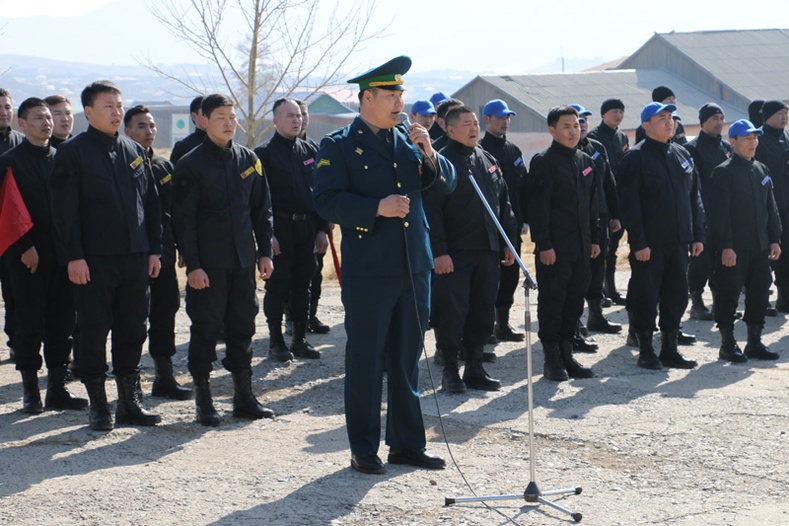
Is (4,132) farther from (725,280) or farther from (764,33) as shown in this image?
(764,33)

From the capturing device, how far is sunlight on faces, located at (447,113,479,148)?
8.16 metres

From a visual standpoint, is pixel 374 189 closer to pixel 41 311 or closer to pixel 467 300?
pixel 467 300

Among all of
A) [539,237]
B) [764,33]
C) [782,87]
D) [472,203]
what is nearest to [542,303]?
[539,237]

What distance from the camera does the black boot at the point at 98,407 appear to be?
6.96 meters

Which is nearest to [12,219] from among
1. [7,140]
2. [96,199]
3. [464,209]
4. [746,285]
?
[96,199]

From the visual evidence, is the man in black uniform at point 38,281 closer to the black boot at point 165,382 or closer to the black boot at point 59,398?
the black boot at point 59,398

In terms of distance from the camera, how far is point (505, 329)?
10.4 meters

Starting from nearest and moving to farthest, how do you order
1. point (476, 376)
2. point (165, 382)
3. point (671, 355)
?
point (165, 382)
point (476, 376)
point (671, 355)

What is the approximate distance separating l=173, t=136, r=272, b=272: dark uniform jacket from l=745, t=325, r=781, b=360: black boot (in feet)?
15.9

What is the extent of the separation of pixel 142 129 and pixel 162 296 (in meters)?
1.27

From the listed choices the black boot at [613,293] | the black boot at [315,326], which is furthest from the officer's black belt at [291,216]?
the black boot at [613,293]

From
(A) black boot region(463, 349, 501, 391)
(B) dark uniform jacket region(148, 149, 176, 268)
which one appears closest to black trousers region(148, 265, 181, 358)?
(B) dark uniform jacket region(148, 149, 176, 268)

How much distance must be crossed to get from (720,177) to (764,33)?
54.7m

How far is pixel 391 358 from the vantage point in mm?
6227
